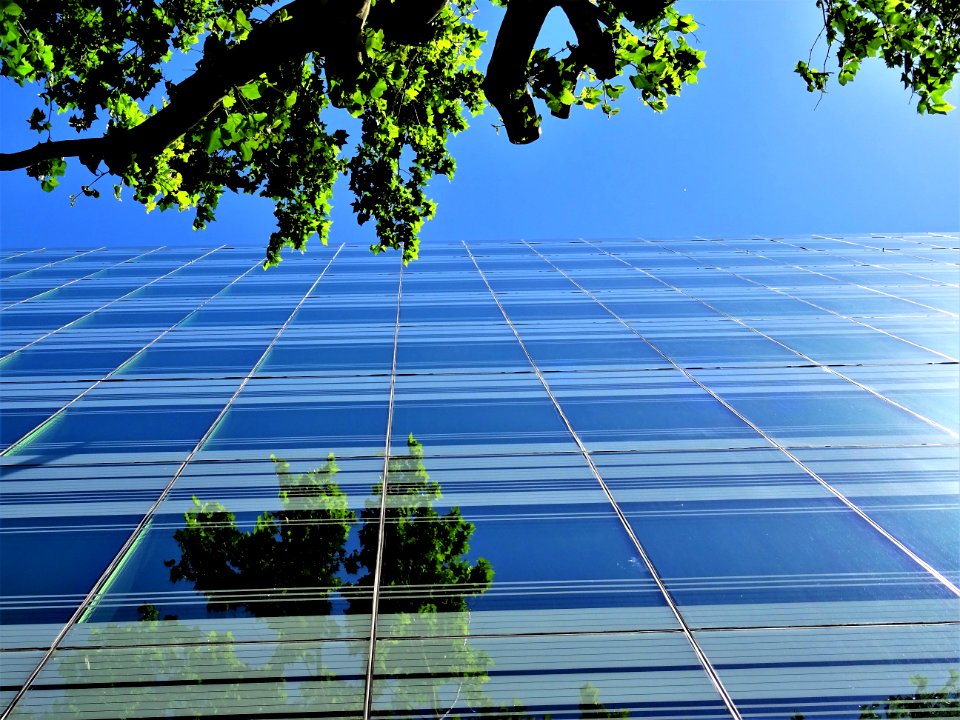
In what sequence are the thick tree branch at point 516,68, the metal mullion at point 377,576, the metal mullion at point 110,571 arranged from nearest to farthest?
the thick tree branch at point 516,68 → the metal mullion at point 377,576 → the metal mullion at point 110,571

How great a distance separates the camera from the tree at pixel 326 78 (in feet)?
23.3

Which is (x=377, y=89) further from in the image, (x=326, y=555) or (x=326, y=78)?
(x=326, y=555)

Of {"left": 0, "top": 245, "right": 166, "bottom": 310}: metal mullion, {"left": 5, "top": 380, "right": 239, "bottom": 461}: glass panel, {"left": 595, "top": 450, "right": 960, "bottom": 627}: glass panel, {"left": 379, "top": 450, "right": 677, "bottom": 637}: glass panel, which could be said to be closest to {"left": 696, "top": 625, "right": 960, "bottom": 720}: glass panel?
{"left": 595, "top": 450, "right": 960, "bottom": 627}: glass panel

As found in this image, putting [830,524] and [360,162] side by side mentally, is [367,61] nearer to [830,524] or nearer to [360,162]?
[360,162]

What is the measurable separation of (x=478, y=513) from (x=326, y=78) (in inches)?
224

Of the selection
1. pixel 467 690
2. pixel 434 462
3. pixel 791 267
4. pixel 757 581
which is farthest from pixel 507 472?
pixel 791 267

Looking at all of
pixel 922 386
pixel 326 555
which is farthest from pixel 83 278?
pixel 922 386

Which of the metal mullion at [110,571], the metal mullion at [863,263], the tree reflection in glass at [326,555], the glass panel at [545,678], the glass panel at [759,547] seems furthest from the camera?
the metal mullion at [863,263]

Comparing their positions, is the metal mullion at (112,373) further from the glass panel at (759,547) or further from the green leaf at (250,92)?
the glass panel at (759,547)

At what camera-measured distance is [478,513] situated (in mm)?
11117

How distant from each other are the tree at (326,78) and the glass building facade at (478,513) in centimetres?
374

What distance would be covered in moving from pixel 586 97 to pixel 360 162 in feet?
9.20

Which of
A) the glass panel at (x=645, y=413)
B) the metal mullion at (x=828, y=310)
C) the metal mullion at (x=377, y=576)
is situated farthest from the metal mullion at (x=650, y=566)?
the metal mullion at (x=828, y=310)

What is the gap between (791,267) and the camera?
28938 mm
